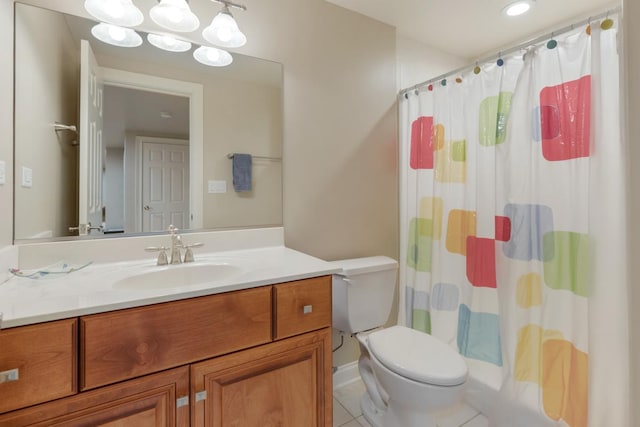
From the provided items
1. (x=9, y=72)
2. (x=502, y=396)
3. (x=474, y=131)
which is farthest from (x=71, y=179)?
(x=502, y=396)

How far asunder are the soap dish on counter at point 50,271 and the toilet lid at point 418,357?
49.6 inches

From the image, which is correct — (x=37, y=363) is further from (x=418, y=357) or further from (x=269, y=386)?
(x=418, y=357)

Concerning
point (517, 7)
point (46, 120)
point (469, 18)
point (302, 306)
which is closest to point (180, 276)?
point (302, 306)

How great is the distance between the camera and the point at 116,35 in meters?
1.30

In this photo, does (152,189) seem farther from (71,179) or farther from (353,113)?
(353,113)

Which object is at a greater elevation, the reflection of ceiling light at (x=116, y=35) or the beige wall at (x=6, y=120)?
the reflection of ceiling light at (x=116, y=35)

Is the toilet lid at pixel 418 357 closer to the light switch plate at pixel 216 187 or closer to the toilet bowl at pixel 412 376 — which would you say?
the toilet bowl at pixel 412 376

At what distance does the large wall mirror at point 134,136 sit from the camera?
45.7 inches

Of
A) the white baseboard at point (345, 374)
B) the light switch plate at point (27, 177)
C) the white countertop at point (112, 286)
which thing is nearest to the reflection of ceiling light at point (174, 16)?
the light switch plate at point (27, 177)

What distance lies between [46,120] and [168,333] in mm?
1000

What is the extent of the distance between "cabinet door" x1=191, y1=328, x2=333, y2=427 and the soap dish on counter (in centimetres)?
63

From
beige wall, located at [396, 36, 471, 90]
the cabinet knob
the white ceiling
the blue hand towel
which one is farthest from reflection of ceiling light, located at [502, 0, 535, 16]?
the cabinet knob

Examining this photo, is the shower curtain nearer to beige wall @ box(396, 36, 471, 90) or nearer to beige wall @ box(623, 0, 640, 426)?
beige wall @ box(396, 36, 471, 90)

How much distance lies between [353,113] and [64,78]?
1402 millimetres
